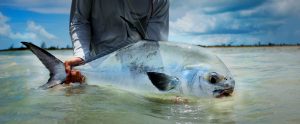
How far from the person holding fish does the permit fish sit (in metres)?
0.48

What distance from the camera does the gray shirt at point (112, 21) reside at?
3990 millimetres

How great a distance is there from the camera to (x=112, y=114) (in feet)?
9.16

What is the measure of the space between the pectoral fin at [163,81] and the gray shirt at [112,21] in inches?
38.1

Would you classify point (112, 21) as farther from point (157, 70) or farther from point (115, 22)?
point (157, 70)

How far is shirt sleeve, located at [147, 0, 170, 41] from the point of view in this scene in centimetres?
403

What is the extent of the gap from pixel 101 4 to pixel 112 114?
1.46 meters

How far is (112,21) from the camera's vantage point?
402 centimetres

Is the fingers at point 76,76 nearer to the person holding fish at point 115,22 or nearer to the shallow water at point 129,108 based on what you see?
the shallow water at point 129,108

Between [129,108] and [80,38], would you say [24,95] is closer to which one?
[80,38]

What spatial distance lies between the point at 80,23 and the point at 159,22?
70 cm

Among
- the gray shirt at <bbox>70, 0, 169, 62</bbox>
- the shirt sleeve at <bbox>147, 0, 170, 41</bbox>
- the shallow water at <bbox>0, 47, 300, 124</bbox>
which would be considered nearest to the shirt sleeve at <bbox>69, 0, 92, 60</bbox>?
the gray shirt at <bbox>70, 0, 169, 62</bbox>

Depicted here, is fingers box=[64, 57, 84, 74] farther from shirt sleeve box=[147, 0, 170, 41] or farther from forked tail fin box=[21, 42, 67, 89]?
shirt sleeve box=[147, 0, 170, 41]

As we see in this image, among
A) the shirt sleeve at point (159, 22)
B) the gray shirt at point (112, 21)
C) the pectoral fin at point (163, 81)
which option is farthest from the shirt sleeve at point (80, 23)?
the pectoral fin at point (163, 81)

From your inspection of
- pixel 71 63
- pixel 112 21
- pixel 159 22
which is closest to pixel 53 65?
pixel 71 63
